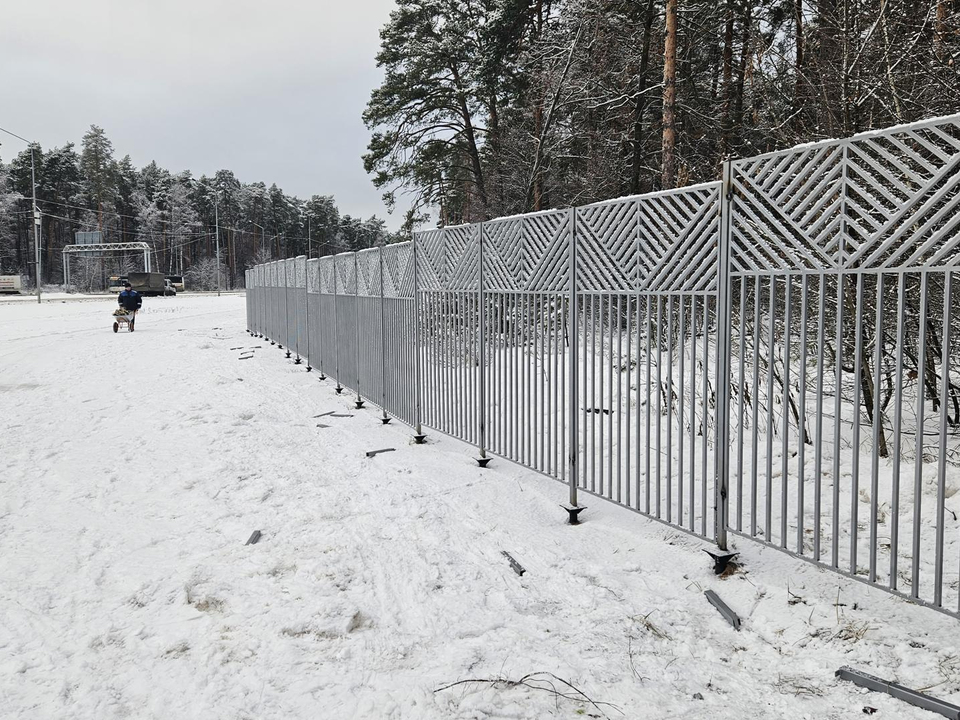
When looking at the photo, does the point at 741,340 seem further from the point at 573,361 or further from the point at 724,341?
the point at 573,361

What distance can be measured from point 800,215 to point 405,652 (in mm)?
3159

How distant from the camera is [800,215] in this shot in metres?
3.55

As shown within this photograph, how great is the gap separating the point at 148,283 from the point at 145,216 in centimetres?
3841

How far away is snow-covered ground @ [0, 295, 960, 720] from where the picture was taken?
2785 mm

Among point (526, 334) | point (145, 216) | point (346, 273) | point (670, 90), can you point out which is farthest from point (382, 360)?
point (145, 216)

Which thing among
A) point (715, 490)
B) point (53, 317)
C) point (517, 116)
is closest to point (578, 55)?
point (517, 116)

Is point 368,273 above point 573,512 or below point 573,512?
above

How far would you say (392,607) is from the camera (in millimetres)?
3600

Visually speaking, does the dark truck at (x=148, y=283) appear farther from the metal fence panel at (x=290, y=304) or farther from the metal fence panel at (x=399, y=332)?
the metal fence panel at (x=399, y=332)

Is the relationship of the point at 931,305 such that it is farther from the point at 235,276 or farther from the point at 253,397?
the point at 235,276

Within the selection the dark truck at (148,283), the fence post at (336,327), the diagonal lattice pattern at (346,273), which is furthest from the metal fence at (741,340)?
the dark truck at (148,283)

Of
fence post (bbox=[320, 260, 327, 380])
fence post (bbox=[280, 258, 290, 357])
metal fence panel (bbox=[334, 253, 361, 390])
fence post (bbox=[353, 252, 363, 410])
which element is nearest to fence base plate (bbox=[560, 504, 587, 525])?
fence post (bbox=[353, 252, 363, 410])

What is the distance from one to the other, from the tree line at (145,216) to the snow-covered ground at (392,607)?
59292 mm

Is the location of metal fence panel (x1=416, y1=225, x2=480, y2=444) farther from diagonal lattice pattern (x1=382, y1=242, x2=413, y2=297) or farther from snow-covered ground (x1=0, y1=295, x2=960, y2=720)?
snow-covered ground (x1=0, y1=295, x2=960, y2=720)
